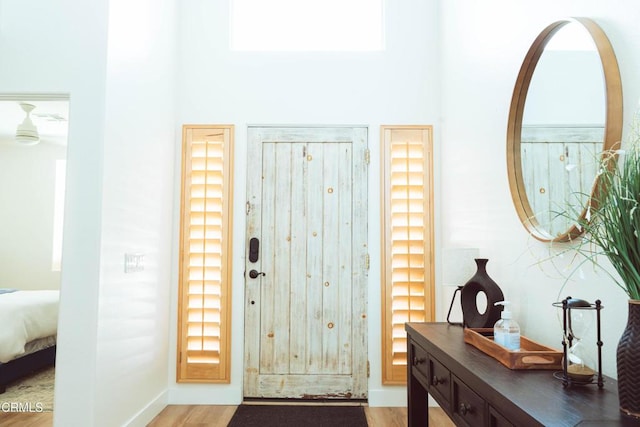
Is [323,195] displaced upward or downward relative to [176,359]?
upward

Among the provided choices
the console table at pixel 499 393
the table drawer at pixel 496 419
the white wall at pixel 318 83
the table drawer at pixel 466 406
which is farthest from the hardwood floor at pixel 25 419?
the table drawer at pixel 496 419

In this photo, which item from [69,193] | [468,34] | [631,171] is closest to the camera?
[631,171]

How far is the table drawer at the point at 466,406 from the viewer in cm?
139

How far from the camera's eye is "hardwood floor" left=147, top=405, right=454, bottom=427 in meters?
2.95

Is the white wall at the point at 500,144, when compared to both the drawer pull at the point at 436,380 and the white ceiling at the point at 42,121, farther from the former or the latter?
the white ceiling at the point at 42,121

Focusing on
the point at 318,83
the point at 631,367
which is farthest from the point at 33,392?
the point at 631,367

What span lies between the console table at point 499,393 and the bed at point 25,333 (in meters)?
3.12

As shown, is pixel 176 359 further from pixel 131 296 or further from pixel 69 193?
pixel 69 193

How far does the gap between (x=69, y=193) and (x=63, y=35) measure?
0.87 m

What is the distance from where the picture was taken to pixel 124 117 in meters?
2.65

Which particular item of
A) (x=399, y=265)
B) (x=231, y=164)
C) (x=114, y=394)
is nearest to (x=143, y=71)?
(x=231, y=164)

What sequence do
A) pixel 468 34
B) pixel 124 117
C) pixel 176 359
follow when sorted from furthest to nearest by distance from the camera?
1. pixel 176 359
2. pixel 468 34
3. pixel 124 117

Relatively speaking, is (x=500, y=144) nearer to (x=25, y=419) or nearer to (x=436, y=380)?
(x=436, y=380)

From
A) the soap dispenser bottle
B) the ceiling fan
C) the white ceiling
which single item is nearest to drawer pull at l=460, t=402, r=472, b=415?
the soap dispenser bottle
